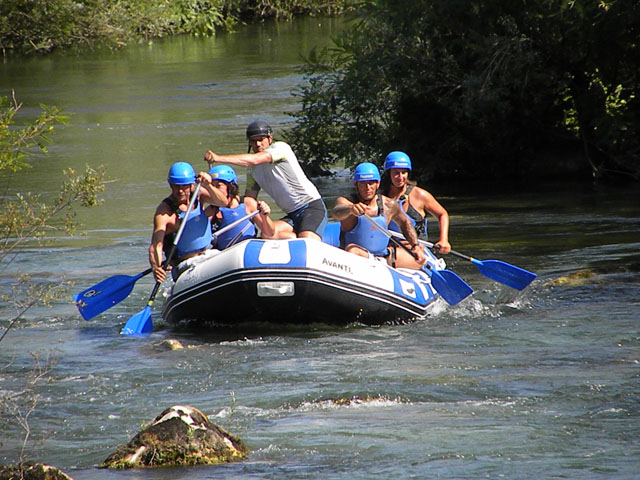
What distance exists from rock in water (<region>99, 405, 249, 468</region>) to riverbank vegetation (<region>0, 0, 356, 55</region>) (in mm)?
13153

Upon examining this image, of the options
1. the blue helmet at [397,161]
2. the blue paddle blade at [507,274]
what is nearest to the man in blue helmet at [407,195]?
A: the blue helmet at [397,161]

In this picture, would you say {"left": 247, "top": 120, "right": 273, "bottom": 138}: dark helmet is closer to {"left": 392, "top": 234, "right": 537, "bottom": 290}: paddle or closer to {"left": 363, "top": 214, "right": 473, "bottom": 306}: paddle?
{"left": 363, "top": 214, "right": 473, "bottom": 306}: paddle

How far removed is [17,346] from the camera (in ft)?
27.2

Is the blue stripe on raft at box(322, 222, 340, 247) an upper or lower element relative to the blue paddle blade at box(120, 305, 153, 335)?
upper

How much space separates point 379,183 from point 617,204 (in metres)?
5.54

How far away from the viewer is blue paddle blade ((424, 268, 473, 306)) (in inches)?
346

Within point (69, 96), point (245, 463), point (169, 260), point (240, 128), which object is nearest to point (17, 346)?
point (169, 260)

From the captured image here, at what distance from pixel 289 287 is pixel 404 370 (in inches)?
52.2

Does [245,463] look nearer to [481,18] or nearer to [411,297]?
[411,297]

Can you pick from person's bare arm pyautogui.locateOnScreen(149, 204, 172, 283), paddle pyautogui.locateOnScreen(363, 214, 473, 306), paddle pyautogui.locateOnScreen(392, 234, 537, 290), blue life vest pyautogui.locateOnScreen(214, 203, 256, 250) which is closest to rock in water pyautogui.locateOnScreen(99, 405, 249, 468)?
person's bare arm pyautogui.locateOnScreen(149, 204, 172, 283)

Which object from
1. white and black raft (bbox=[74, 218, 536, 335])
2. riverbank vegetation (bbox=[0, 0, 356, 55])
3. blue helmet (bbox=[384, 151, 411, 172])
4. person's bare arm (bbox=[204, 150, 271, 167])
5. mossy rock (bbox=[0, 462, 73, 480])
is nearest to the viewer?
mossy rock (bbox=[0, 462, 73, 480])

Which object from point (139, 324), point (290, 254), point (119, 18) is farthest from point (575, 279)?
point (119, 18)

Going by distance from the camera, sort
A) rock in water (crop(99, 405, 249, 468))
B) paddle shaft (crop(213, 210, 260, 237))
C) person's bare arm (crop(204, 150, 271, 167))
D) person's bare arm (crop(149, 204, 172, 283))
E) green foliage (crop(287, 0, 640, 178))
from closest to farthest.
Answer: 1. rock in water (crop(99, 405, 249, 468))
2. person's bare arm (crop(204, 150, 271, 167))
3. person's bare arm (crop(149, 204, 172, 283))
4. paddle shaft (crop(213, 210, 260, 237))
5. green foliage (crop(287, 0, 640, 178))

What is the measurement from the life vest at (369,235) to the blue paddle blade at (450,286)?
504 mm
